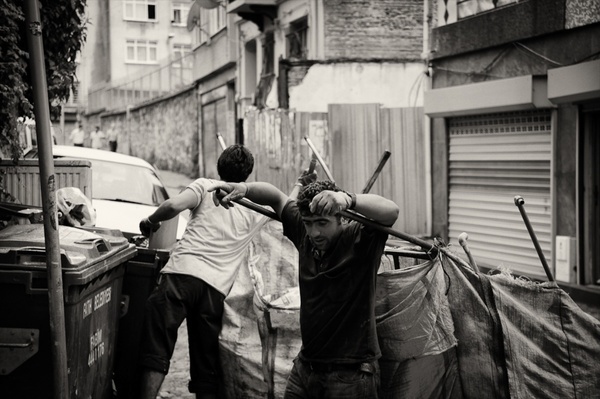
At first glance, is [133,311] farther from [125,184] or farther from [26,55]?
[125,184]

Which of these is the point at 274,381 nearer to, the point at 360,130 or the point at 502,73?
the point at 502,73

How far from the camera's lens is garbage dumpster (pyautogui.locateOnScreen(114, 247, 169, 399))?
6.04 metres

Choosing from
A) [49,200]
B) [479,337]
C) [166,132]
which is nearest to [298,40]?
[166,132]

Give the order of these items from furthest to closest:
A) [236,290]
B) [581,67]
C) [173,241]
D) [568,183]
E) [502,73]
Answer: [502,73] < [568,183] < [581,67] < [173,241] < [236,290]

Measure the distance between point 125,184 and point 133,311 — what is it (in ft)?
16.7

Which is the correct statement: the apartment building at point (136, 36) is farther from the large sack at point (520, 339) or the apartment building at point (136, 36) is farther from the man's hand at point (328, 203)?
the man's hand at point (328, 203)

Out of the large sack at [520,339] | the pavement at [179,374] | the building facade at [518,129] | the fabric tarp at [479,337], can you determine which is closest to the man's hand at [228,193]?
the fabric tarp at [479,337]

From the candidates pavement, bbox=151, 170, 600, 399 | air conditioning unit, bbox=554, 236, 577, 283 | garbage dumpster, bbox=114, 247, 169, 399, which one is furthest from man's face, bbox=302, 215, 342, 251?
air conditioning unit, bbox=554, 236, 577, 283

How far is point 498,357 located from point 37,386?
97.3 inches

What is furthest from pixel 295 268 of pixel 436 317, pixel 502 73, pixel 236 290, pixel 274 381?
pixel 502 73

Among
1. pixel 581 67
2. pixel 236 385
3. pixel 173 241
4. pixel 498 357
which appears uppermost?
pixel 581 67

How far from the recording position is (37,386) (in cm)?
468

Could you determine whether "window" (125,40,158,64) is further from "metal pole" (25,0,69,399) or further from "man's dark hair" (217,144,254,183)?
"metal pole" (25,0,69,399)

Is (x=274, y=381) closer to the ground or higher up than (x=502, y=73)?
closer to the ground
